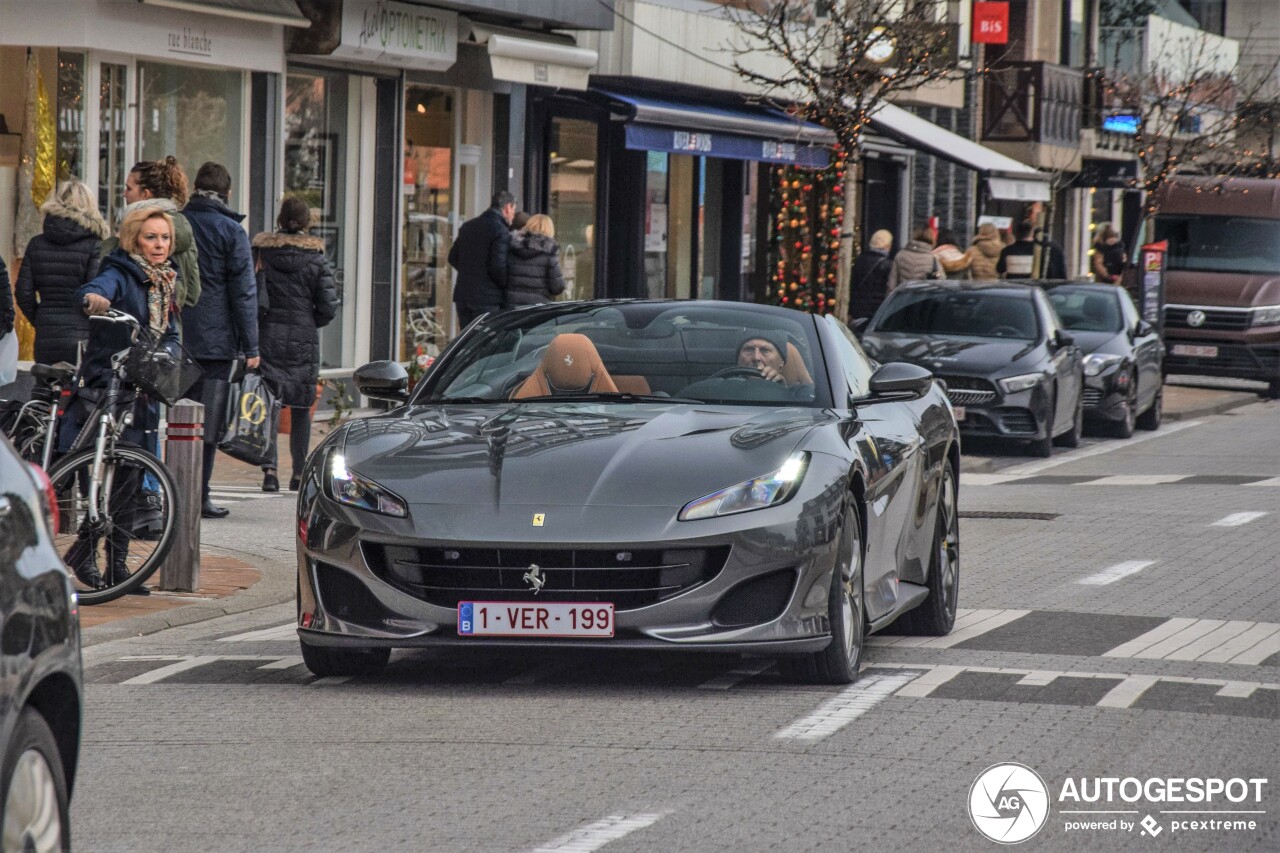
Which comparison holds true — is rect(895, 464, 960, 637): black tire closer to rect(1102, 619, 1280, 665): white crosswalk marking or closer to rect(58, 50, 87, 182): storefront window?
rect(1102, 619, 1280, 665): white crosswalk marking

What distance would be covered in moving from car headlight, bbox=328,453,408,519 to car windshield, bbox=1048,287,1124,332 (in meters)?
15.8

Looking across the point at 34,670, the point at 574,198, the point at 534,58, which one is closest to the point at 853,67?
the point at 534,58

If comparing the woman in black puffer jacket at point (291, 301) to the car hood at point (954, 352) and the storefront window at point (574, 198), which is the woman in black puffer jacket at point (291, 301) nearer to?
the car hood at point (954, 352)

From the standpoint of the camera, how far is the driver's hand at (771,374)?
8727 millimetres

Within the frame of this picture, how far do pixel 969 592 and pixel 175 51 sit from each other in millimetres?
9698

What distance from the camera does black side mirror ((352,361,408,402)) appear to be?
29.1ft

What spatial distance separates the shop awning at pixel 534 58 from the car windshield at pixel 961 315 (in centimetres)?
450

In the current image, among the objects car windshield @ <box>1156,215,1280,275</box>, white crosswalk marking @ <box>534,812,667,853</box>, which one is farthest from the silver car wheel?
car windshield @ <box>1156,215,1280,275</box>

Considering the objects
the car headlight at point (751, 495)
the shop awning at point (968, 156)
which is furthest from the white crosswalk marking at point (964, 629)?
the shop awning at point (968, 156)

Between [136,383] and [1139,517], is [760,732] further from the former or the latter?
[1139,517]

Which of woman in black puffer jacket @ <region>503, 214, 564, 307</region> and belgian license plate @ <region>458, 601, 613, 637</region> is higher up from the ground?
woman in black puffer jacket @ <region>503, 214, 564, 307</region>

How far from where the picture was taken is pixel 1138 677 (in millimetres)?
8305

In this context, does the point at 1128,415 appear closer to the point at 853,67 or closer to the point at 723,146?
the point at 853,67

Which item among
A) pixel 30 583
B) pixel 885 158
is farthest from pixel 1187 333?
pixel 30 583
